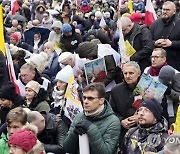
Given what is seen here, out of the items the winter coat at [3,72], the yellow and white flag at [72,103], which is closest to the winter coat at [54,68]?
the winter coat at [3,72]

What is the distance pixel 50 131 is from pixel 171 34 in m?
3.45

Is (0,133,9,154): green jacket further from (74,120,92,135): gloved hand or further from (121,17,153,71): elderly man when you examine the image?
(121,17,153,71): elderly man

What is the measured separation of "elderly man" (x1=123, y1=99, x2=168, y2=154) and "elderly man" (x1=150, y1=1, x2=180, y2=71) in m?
3.00

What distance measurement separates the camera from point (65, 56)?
25.3ft

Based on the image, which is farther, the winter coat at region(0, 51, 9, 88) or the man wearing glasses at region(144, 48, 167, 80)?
the winter coat at region(0, 51, 9, 88)

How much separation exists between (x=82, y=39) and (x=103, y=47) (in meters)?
3.14

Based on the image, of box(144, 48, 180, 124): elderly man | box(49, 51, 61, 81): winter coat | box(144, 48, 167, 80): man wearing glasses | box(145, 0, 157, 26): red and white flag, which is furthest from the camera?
box(145, 0, 157, 26): red and white flag

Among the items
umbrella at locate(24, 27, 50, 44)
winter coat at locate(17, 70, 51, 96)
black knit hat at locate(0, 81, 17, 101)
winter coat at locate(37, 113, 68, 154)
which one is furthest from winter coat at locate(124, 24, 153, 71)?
umbrella at locate(24, 27, 50, 44)

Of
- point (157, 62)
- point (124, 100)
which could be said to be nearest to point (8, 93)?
point (124, 100)

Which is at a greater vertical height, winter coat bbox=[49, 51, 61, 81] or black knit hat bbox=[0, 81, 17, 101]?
black knit hat bbox=[0, 81, 17, 101]

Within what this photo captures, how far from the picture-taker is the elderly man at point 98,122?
A: 5.16 metres

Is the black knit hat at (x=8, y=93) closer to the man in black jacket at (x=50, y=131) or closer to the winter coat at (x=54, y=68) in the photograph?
the man in black jacket at (x=50, y=131)

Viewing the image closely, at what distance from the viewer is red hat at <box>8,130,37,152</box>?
444 centimetres

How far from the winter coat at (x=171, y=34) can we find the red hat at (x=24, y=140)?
166 inches
